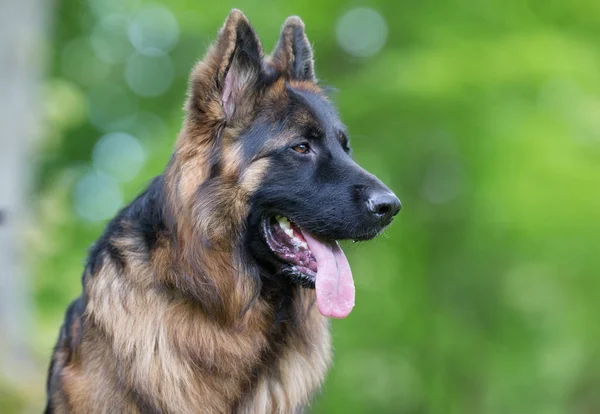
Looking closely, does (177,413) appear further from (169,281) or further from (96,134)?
(96,134)

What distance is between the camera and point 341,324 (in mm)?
14266

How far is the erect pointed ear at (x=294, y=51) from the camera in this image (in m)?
4.91

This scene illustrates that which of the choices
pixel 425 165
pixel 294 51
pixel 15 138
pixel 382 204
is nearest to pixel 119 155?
pixel 15 138

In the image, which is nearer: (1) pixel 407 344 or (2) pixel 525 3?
(2) pixel 525 3

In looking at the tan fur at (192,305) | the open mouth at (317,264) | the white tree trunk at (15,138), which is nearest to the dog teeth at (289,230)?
the open mouth at (317,264)

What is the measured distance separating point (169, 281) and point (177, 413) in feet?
2.20

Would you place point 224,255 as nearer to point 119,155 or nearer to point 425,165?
point 425,165

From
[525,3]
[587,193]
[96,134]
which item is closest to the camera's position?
[587,193]

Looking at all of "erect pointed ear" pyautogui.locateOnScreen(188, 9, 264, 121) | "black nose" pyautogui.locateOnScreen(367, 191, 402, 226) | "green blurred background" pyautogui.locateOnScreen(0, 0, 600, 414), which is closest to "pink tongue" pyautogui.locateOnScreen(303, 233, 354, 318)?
"black nose" pyautogui.locateOnScreen(367, 191, 402, 226)

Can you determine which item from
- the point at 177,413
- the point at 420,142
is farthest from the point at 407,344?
the point at 177,413

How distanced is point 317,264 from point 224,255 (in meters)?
0.48

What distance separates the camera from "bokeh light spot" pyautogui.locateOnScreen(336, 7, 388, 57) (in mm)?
12281

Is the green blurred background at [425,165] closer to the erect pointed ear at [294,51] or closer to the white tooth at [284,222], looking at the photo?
the erect pointed ear at [294,51]

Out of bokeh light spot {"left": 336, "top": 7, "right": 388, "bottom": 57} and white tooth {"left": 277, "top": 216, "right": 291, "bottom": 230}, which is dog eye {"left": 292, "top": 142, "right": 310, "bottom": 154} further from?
bokeh light spot {"left": 336, "top": 7, "right": 388, "bottom": 57}
